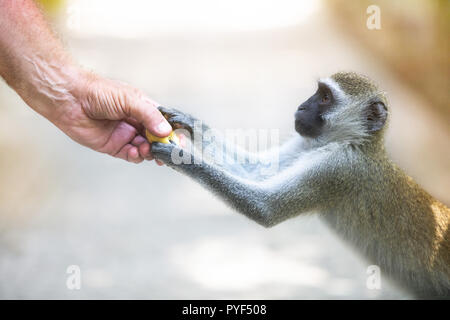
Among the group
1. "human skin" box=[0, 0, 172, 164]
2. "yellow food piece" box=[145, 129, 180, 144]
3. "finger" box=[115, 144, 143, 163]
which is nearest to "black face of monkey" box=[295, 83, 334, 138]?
"yellow food piece" box=[145, 129, 180, 144]

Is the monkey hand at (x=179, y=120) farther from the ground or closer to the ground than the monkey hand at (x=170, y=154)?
farther from the ground

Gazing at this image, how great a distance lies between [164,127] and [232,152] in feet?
Result: 2.25

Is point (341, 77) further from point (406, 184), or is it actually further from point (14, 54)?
point (14, 54)

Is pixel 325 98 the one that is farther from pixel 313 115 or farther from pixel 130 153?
pixel 130 153

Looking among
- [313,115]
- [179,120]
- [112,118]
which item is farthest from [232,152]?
[112,118]

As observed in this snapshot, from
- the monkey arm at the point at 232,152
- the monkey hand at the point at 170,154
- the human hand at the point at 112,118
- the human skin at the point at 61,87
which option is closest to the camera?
the monkey hand at the point at 170,154

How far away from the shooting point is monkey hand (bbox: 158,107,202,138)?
10.4 feet

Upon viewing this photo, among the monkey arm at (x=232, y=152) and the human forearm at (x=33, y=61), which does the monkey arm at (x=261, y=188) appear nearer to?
the monkey arm at (x=232, y=152)

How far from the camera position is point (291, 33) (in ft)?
29.5

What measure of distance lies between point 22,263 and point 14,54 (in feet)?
10.6

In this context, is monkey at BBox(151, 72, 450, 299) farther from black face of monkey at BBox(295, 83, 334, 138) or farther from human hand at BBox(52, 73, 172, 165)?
human hand at BBox(52, 73, 172, 165)

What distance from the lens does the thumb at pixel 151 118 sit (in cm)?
293

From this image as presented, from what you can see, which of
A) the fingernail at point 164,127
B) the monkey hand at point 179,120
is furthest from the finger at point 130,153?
A: the fingernail at point 164,127

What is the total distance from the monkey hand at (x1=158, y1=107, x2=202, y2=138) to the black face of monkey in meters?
0.65
